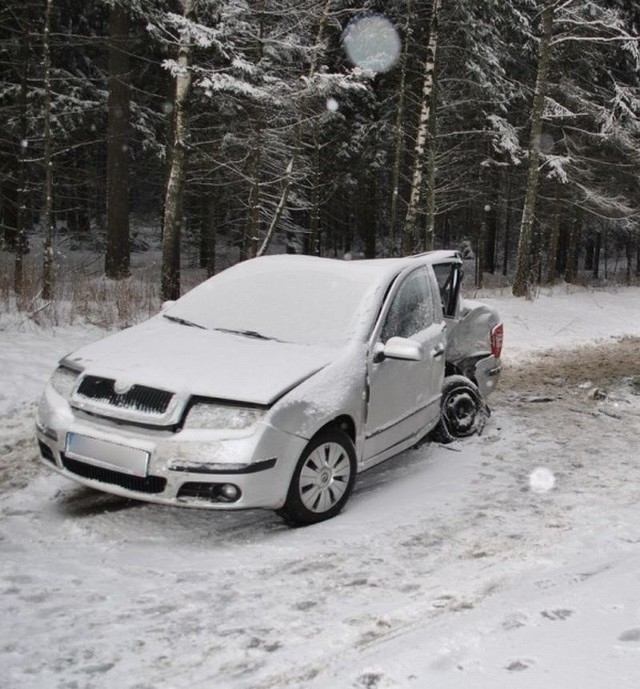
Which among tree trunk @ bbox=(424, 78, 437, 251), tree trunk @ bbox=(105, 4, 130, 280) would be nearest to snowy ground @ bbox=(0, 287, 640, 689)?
tree trunk @ bbox=(105, 4, 130, 280)

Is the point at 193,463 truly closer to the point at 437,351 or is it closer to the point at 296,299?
the point at 296,299

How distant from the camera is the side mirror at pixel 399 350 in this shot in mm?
4723

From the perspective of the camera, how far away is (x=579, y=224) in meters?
29.9

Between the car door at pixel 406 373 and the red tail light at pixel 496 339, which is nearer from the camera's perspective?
the car door at pixel 406 373

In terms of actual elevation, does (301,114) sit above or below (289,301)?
above

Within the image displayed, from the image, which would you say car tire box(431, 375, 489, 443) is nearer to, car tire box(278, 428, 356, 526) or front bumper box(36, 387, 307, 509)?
car tire box(278, 428, 356, 526)

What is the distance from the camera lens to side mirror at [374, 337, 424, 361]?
15.5 ft

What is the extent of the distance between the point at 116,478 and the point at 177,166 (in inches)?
355

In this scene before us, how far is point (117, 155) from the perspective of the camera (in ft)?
58.7

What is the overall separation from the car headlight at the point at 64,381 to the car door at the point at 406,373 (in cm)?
198

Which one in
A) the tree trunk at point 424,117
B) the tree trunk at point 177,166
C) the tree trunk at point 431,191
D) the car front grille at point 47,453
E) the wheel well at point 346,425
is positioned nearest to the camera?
the car front grille at point 47,453

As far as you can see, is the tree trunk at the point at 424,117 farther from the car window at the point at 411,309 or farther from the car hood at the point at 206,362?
the car hood at the point at 206,362

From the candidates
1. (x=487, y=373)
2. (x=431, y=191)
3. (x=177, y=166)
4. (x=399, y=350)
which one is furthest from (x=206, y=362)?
(x=431, y=191)

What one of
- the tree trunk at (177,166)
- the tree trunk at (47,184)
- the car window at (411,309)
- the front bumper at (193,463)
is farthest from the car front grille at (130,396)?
the tree trunk at (177,166)
